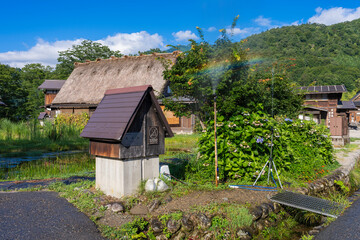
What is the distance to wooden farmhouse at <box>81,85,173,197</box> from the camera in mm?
5262

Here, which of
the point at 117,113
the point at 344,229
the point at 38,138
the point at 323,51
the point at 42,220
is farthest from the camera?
the point at 323,51

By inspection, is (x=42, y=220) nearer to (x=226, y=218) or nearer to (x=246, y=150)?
(x=226, y=218)

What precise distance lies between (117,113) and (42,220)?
2.31 m

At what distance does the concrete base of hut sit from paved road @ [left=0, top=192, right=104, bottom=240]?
81 cm

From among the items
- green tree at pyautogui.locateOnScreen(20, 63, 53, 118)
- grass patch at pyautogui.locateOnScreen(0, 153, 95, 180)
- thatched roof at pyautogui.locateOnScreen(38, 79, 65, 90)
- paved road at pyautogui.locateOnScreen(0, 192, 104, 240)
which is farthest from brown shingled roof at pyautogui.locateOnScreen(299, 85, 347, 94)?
green tree at pyautogui.locateOnScreen(20, 63, 53, 118)

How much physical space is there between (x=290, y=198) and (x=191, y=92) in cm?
356

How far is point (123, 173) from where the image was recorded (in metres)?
5.25

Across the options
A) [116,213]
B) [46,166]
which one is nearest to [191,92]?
[116,213]

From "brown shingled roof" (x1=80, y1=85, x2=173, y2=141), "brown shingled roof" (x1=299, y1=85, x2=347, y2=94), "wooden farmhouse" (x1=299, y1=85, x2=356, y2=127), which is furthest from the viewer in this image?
"wooden farmhouse" (x1=299, y1=85, x2=356, y2=127)

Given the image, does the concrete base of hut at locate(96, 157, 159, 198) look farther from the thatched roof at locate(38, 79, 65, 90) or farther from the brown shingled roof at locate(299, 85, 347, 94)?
the thatched roof at locate(38, 79, 65, 90)

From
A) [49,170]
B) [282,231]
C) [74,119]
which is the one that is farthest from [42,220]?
[74,119]

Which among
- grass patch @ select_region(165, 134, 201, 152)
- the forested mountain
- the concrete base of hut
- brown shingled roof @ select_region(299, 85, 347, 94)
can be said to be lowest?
grass patch @ select_region(165, 134, 201, 152)

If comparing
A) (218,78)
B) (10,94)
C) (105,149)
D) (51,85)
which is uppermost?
(51,85)

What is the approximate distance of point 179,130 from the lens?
871 inches
